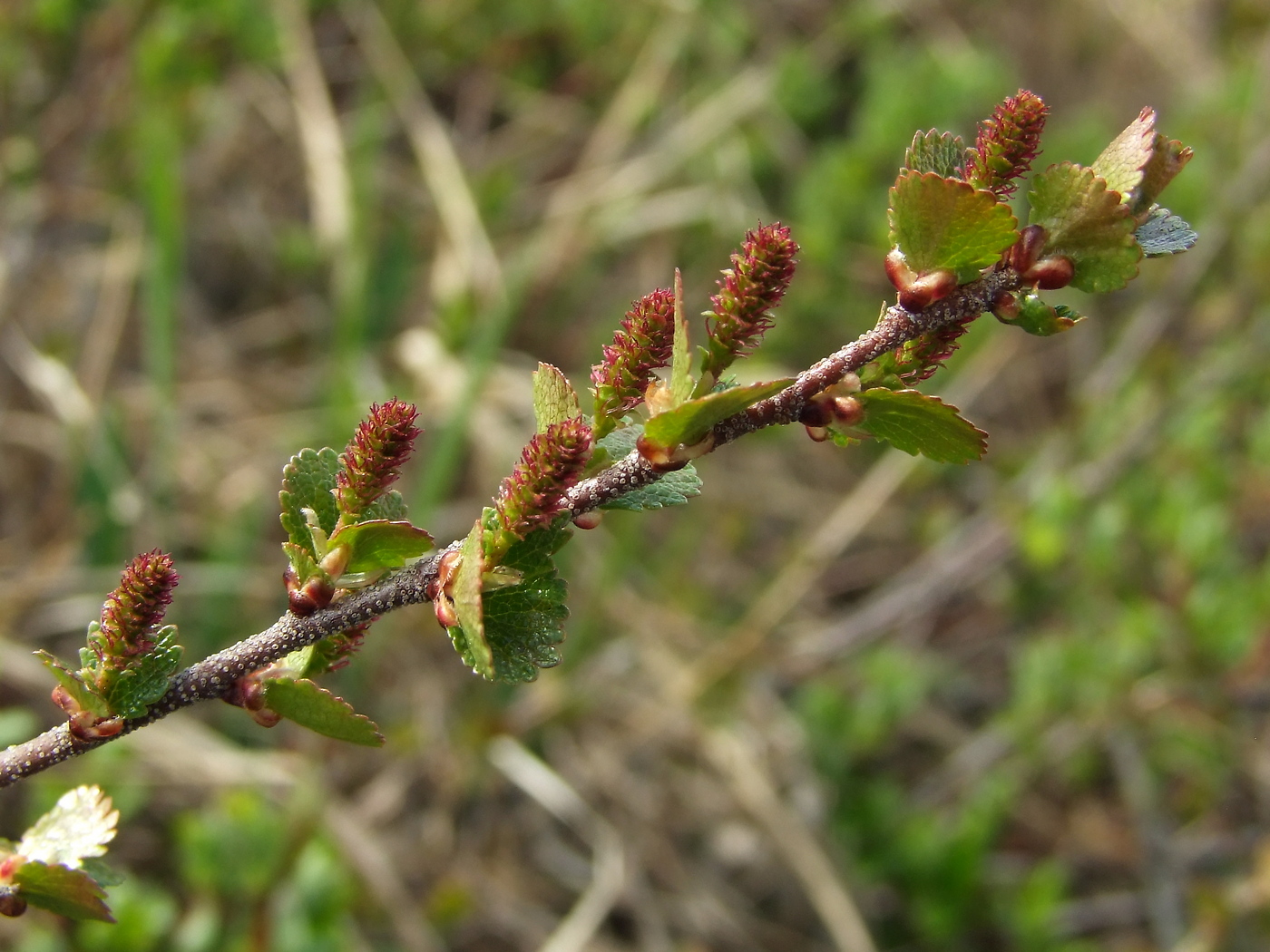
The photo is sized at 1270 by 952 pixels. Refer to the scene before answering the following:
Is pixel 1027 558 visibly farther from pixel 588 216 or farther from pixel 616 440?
pixel 616 440

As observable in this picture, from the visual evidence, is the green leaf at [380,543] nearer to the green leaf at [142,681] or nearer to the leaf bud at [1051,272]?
the green leaf at [142,681]

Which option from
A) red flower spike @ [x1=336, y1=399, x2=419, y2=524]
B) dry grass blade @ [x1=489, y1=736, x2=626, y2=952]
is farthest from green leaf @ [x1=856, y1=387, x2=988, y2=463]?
dry grass blade @ [x1=489, y1=736, x2=626, y2=952]

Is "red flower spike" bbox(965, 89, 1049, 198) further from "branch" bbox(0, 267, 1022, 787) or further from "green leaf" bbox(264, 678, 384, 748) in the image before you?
"green leaf" bbox(264, 678, 384, 748)

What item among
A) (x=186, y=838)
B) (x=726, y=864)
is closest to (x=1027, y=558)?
(x=726, y=864)

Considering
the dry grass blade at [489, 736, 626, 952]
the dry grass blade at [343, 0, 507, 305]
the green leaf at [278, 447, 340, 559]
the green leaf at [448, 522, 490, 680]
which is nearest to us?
the green leaf at [448, 522, 490, 680]

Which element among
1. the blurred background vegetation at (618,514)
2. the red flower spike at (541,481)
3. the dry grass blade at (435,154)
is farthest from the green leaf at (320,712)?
the dry grass blade at (435,154)
